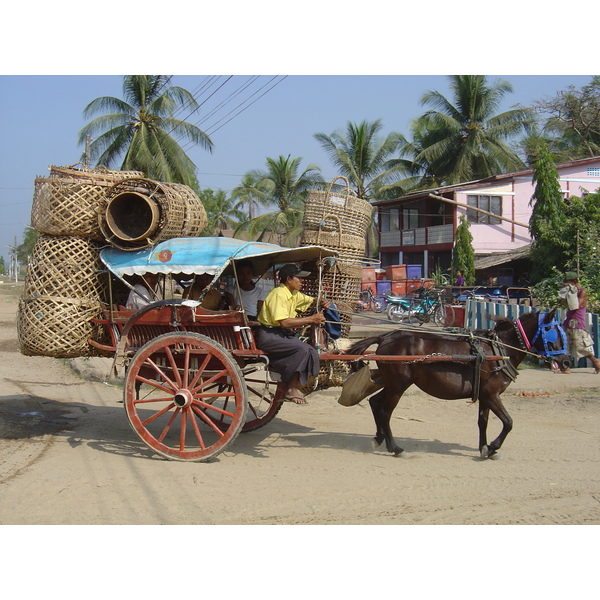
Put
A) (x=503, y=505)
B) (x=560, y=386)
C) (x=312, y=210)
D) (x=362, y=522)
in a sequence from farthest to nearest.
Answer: (x=560, y=386) → (x=312, y=210) → (x=503, y=505) → (x=362, y=522)

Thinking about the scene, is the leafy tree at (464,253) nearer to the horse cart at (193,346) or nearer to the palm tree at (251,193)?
the palm tree at (251,193)

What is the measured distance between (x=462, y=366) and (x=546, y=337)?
0.96 metres

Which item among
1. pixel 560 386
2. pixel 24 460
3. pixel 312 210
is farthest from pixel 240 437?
pixel 560 386

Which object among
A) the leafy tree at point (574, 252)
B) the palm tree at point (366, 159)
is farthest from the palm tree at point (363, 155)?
the leafy tree at point (574, 252)

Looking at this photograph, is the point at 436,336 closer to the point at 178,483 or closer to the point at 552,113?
the point at 178,483

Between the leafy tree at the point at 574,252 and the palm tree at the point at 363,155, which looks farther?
the palm tree at the point at 363,155

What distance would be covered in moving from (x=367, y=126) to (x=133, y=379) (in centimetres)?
3161

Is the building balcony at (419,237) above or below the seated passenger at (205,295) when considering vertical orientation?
above

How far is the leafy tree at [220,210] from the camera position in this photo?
4278cm

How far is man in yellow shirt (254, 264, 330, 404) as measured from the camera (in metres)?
6.19

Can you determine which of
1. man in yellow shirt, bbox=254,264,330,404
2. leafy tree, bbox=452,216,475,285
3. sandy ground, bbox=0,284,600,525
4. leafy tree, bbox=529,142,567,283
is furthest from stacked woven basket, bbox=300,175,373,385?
leafy tree, bbox=452,216,475,285

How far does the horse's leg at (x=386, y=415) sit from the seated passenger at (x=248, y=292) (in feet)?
5.46

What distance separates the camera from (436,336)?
6.71m

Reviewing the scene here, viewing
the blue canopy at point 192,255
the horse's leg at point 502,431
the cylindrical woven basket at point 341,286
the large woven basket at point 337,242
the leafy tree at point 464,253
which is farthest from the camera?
the leafy tree at point 464,253
